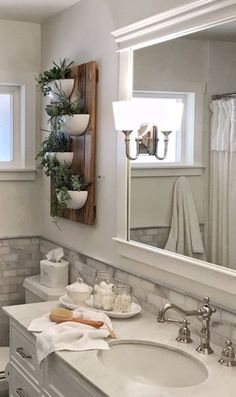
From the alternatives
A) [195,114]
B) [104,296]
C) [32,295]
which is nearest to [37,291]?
[32,295]

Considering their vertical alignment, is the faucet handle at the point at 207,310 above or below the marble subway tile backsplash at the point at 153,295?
above

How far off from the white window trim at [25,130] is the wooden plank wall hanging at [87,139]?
25.3 inches

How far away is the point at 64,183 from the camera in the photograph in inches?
120

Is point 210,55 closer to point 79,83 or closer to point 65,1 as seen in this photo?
point 79,83

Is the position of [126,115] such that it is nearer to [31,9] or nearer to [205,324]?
[205,324]

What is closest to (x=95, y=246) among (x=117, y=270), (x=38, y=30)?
(x=117, y=270)

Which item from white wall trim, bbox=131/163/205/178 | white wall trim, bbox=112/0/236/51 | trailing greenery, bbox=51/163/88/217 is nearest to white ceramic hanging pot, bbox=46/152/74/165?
trailing greenery, bbox=51/163/88/217

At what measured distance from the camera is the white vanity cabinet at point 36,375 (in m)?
1.91

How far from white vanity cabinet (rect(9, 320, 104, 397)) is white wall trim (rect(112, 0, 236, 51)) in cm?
135

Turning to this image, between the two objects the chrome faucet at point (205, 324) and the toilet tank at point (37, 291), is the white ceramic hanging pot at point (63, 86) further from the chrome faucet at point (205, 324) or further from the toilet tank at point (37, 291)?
the chrome faucet at point (205, 324)

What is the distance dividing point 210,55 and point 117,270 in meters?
1.16

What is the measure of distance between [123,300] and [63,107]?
1157 millimetres

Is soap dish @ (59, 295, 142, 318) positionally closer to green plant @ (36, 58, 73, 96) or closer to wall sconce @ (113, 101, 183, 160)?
wall sconce @ (113, 101, 183, 160)

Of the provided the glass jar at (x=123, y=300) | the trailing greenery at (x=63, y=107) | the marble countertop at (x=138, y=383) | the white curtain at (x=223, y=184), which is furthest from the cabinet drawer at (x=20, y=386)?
the trailing greenery at (x=63, y=107)
